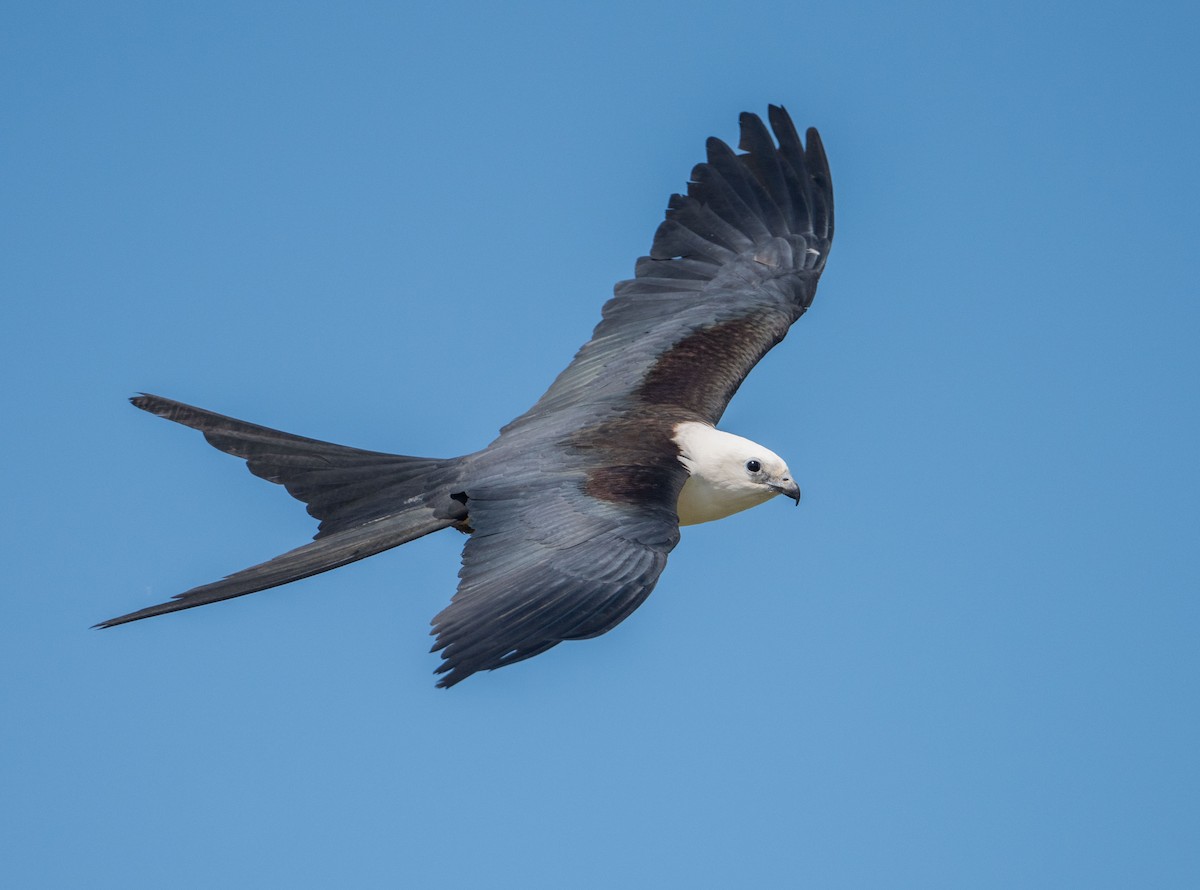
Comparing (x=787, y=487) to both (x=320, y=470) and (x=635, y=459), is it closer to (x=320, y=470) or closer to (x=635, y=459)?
(x=635, y=459)

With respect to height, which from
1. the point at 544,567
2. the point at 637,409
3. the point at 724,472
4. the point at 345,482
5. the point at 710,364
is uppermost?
the point at 710,364

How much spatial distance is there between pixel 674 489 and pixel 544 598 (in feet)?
5.69

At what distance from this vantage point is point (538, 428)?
36.6 feet

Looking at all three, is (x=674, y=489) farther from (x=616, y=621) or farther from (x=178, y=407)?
(x=178, y=407)

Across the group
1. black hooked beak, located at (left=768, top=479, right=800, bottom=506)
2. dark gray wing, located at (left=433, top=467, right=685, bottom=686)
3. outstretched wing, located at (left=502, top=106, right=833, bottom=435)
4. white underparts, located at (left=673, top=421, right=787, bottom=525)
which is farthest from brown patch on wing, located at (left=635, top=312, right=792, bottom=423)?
dark gray wing, located at (left=433, top=467, right=685, bottom=686)

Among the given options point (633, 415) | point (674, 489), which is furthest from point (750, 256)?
point (674, 489)

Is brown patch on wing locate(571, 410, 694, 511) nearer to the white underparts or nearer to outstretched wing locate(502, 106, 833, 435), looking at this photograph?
the white underparts

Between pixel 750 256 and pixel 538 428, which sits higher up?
pixel 750 256

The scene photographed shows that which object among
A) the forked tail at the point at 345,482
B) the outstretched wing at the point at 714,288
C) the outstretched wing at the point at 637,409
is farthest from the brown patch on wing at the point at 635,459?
the forked tail at the point at 345,482

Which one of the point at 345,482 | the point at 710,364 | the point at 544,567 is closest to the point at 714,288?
the point at 710,364

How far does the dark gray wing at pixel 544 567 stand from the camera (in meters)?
8.40

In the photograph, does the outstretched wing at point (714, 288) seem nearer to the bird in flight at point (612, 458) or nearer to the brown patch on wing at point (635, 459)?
the bird in flight at point (612, 458)

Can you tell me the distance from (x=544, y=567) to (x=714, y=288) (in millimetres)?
4269

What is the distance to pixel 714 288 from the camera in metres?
12.7
